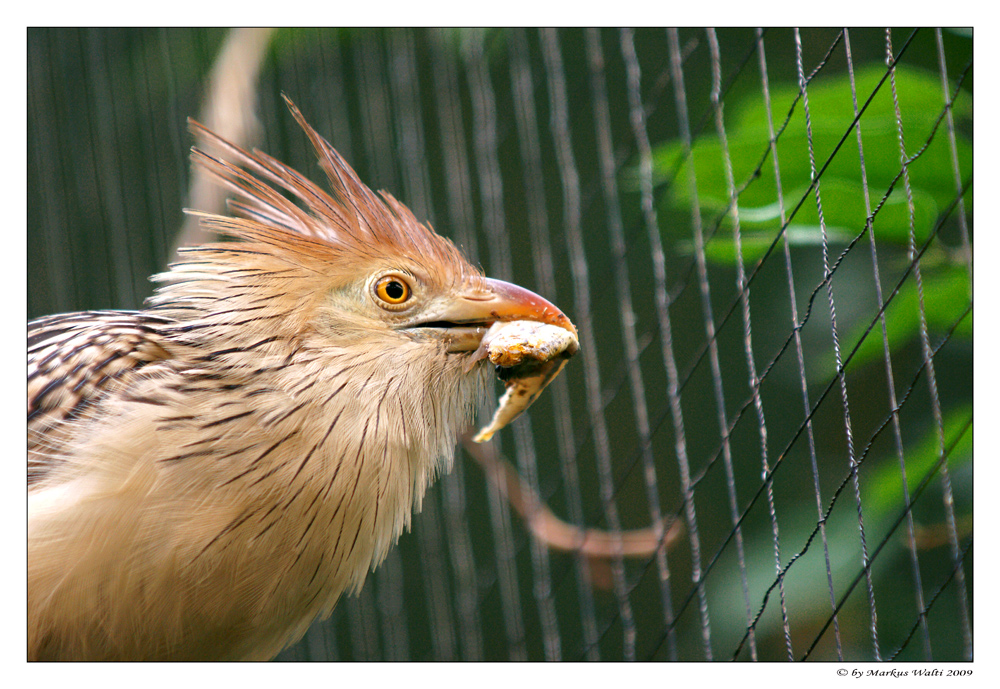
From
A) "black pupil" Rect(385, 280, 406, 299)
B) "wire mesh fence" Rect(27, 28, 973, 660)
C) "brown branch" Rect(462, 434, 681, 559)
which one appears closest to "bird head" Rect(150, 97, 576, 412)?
"black pupil" Rect(385, 280, 406, 299)

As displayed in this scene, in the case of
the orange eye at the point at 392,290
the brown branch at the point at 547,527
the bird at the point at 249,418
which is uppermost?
the orange eye at the point at 392,290

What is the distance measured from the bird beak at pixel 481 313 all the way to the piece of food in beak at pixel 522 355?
0.01 metres

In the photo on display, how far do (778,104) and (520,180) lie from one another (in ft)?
5.19

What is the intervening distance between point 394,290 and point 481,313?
11 centimetres

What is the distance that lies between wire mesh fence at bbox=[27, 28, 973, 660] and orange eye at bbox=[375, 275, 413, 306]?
0.40 metres

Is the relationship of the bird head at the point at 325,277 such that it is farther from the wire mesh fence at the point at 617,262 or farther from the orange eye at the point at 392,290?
the wire mesh fence at the point at 617,262

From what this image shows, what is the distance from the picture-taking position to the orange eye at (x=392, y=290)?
103 centimetres

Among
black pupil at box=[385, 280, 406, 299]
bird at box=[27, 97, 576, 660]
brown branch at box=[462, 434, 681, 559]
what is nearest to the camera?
bird at box=[27, 97, 576, 660]

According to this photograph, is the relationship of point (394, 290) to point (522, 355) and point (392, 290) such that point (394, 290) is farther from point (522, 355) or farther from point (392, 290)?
point (522, 355)

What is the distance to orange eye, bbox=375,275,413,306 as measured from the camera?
103 cm

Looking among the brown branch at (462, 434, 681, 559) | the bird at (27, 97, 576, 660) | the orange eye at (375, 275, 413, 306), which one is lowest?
the brown branch at (462, 434, 681, 559)

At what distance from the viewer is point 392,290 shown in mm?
1037

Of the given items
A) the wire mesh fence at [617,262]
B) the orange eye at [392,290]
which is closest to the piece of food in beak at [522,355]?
the orange eye at [392,290]

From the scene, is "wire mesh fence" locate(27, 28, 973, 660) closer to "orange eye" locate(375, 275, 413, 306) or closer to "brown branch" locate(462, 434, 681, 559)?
"brown branch" locate(462, 434, 681, 559)
